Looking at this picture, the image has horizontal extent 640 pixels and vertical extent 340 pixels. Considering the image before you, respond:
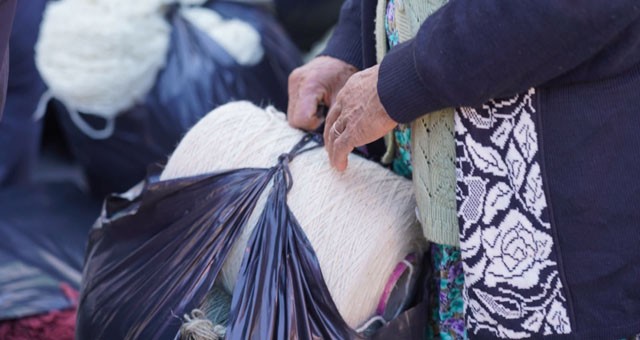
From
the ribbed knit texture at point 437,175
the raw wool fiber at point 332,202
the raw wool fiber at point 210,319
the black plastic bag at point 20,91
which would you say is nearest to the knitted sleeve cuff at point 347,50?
the raw wool fiber at point 332,202

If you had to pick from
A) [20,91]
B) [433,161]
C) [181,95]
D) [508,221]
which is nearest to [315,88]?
[433,161]

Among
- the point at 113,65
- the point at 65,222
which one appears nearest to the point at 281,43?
the point at 113,65

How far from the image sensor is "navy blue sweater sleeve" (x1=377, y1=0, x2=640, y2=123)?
2.86 ft

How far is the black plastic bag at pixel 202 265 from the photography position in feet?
3.45

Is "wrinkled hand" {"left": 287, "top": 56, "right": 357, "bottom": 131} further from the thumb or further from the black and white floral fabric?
the black and white floral fabric

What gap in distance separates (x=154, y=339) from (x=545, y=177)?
1.65ft

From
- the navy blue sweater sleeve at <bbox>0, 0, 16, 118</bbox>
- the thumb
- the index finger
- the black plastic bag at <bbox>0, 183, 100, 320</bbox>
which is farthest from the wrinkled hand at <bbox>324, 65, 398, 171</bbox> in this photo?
the black plastic bag at <bbox>0, 183, 100, 320</bbox>

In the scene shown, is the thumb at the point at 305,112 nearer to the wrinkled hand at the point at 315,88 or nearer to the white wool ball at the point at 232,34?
the wrinkled hand at the point at 315,88

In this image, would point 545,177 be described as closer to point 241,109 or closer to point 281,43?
point 241,109

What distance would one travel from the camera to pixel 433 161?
41.8 inches

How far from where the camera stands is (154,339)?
3.57ft

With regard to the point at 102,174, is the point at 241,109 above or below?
above

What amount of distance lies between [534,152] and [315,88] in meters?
0.43

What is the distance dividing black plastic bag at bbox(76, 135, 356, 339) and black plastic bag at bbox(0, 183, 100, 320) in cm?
51
